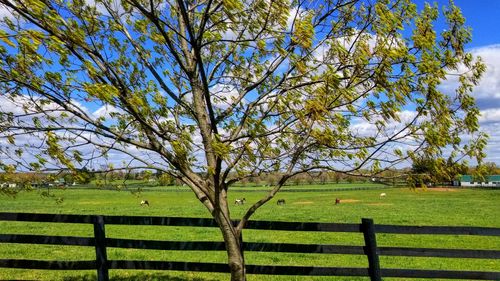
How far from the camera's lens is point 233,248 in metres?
6.20

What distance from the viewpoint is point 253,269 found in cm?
735

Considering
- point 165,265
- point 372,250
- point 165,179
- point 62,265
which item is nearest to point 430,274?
point 372,250

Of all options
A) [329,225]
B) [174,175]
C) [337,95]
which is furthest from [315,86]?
[329,225]

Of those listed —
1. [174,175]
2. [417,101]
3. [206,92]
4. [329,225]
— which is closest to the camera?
[206,92]

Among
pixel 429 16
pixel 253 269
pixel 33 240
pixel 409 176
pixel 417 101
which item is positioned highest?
pixel 429 16

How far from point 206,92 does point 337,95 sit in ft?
4.59

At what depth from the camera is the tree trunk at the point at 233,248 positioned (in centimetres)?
612

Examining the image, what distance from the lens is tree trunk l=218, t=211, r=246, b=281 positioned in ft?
20.1

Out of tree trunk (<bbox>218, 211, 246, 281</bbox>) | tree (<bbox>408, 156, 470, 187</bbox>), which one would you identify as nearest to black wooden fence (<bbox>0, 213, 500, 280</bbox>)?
tree trunk (<bbox>218, 211, 246, 281</bbox>)

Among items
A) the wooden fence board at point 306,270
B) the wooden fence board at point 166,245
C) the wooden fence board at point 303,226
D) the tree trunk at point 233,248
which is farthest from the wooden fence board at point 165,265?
the tree trunk at point 233,248

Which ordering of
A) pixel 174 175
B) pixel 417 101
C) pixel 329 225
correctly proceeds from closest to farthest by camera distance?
pixel 417 101
pixel 174 175
pixel 329 225

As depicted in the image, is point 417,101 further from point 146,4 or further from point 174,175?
point 146,4

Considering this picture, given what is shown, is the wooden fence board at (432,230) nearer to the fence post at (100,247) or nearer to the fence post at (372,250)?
the fence post at (372,250)

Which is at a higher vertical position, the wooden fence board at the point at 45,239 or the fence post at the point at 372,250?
the wooden fence board at the point at 45,239
